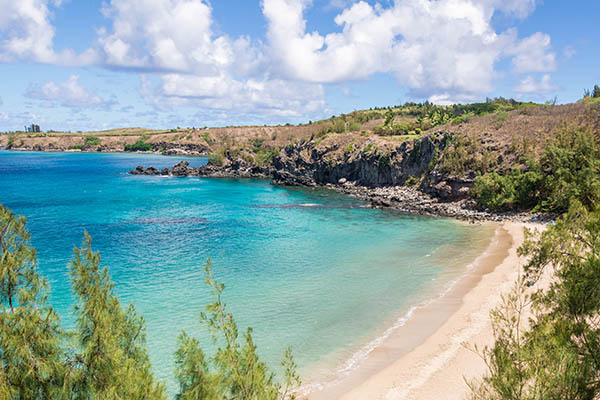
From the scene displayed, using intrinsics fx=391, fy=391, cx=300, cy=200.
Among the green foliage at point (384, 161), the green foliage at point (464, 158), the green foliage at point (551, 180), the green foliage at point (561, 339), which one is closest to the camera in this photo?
the green foliage at point (561, 339)

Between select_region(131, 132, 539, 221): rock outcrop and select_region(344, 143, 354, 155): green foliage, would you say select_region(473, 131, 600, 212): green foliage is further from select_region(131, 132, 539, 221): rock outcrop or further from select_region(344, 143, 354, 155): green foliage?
select_region(344, 143, 354, 155): green foliage

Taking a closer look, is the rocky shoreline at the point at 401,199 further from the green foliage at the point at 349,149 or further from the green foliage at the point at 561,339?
the green foliage at the point at 561,339

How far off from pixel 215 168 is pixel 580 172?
88234mm

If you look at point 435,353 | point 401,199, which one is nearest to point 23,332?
point 435,353

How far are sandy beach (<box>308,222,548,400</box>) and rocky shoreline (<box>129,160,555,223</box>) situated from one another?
70.1 ft

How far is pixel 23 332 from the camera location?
784cm

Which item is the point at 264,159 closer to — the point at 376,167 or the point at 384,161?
the point at 376,167

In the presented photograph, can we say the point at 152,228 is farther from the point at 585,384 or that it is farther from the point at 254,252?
the point at 585,384

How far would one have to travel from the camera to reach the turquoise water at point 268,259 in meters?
21.6

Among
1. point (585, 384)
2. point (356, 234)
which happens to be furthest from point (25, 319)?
point (356, 234)

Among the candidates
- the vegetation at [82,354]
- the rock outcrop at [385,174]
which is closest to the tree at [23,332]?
the vegetation at [82,354]

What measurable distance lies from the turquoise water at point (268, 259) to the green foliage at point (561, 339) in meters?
9.96

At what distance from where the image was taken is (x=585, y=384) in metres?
8.12

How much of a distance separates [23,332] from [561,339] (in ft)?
39.9
